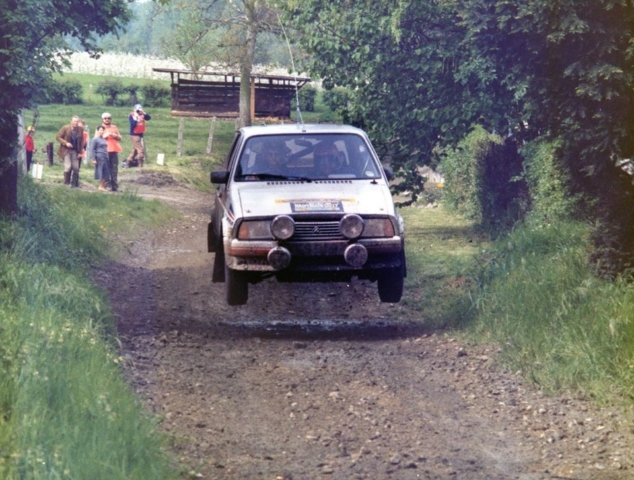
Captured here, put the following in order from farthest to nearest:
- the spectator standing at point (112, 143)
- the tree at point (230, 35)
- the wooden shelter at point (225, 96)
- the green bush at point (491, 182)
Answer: the wooden shelter at point (225, 96)
the tree at point (230, 35)
the spectator standing at point (112, 143)
the green bush at point (491, 182)

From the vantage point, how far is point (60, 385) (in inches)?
256

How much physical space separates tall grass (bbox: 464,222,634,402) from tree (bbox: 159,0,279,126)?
82.2ft

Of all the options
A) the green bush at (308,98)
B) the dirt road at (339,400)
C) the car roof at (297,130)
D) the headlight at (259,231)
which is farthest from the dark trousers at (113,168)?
the green bush at (308,98)

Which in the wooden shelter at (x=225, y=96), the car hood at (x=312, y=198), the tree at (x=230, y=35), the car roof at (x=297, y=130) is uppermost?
the tree at (x=230, y=35)

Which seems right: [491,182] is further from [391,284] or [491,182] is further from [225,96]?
A: [225,96]

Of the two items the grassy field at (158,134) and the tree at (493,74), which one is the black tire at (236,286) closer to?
the tree at (493,74)

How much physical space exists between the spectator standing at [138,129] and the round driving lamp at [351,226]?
58.3 ft

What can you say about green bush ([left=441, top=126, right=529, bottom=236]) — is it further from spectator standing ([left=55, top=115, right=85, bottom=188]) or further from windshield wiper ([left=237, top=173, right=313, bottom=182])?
spectator standing ([left=55, top=115, right=85, bottom=188])

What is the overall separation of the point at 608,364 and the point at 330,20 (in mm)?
11784

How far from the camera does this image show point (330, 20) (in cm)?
1859

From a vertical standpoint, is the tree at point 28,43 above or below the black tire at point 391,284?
above

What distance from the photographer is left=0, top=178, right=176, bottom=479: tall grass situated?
5.41 meters

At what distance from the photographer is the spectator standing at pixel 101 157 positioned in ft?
74.0

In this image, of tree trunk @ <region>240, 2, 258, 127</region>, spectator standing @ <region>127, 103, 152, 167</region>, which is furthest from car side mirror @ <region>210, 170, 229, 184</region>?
tree trunk @ <region>240, 2, 258, 127</region>
